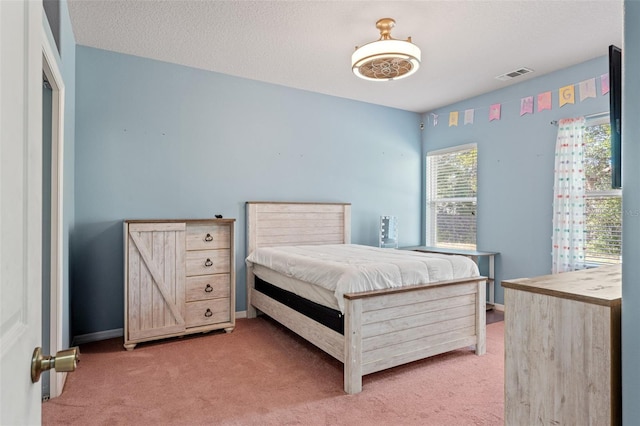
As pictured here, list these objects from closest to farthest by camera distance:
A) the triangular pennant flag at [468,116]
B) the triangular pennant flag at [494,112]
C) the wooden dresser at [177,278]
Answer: the wooden dresser at [177,278], the triangular pennant flag at [494,112], the triangular pennant flag at [468,116]

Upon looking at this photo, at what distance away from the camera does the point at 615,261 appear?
329 cm

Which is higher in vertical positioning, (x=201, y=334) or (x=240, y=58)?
(x=240, y=58)

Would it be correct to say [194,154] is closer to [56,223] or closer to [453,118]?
[56,223]

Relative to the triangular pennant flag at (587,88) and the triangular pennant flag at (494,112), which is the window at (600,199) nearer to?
the triangular pennant flag at (587,88)

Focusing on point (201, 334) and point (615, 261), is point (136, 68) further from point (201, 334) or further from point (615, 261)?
point (615, 261)

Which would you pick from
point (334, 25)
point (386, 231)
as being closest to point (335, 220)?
point (386, 231)

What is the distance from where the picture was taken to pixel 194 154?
367 centimetres

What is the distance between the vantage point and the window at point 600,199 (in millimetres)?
3340

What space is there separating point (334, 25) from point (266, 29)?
54 centimetres

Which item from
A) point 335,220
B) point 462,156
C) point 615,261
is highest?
point 462,156

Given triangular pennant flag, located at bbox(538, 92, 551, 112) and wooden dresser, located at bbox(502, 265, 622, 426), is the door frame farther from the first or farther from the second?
triangular pennant flag, located at bbox(538, 92, 551, 112)
